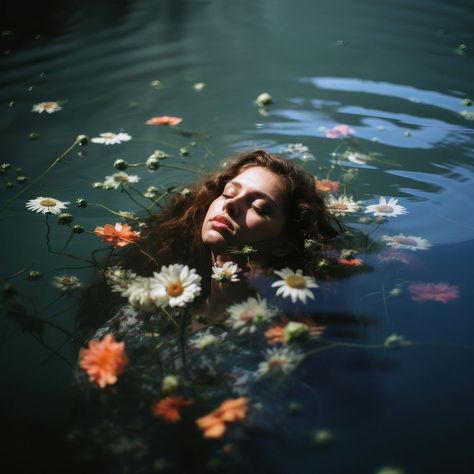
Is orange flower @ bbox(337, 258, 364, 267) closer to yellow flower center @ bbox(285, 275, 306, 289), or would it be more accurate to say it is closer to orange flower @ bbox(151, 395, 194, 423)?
yellow flower center @ bbox(285, 275, 306, 289)

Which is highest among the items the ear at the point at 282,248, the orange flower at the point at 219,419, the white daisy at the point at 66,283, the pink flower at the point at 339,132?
the orange flower at the point at 219,419

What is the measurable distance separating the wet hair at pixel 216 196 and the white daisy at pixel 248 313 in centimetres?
37

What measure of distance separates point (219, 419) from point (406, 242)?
1.13 metres

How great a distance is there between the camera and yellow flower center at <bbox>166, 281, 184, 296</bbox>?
1.48 metres

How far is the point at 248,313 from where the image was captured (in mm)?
1458

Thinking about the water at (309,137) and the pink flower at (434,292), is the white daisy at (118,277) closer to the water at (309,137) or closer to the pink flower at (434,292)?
the water at (309,137)

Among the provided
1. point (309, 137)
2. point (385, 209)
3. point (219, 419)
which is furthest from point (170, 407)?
point (309, 137)

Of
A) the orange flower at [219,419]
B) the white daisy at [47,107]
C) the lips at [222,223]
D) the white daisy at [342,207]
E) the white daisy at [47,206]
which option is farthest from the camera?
the white daisy at [47,107]

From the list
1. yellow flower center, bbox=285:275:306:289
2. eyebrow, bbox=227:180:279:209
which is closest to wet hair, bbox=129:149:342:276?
eyebrow, bbox=227:180:279:209

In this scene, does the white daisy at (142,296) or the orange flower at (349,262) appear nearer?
the white daisy at (142,296)

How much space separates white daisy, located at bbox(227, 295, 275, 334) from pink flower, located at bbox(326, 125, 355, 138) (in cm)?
157

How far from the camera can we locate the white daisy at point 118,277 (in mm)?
1736

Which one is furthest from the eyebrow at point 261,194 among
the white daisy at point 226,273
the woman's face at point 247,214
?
the white daisy at point 226,273

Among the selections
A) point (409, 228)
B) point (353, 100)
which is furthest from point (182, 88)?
point (409, 228)
